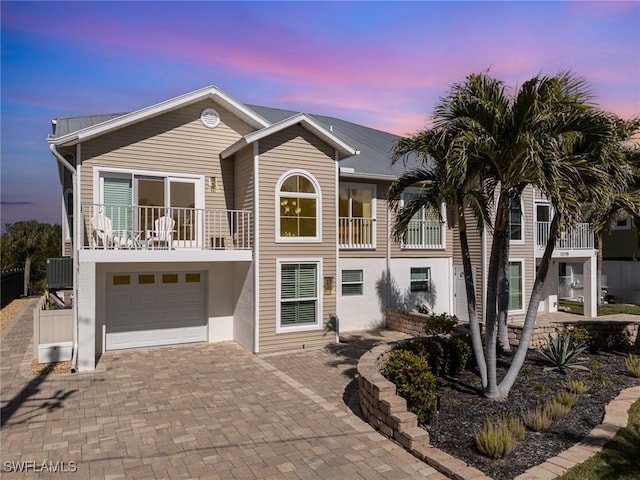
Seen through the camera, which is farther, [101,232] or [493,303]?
[101,232]

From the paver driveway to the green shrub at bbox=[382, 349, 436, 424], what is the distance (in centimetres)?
74

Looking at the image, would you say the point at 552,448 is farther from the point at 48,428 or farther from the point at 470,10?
the point at 470,10

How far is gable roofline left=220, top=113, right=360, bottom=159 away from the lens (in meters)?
11.9

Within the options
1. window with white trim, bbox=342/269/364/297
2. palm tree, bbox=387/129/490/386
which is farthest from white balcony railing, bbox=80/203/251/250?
palm tree, bbox=387/129/490/386

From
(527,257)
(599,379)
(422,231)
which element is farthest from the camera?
(527,257)

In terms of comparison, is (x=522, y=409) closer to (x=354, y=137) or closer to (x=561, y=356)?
(x=561, y=356)

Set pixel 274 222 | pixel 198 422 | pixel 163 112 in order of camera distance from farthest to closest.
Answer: pixel 274 222
pixel 163 112
pixel 198 422

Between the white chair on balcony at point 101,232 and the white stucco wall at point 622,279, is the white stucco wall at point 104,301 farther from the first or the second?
the white stucco wall at point 622,279

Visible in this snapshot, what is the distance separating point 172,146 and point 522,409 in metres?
10.8

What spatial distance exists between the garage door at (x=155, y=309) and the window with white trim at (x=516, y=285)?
12.5 metres

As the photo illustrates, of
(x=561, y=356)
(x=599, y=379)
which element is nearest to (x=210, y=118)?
(x=561, y=356)

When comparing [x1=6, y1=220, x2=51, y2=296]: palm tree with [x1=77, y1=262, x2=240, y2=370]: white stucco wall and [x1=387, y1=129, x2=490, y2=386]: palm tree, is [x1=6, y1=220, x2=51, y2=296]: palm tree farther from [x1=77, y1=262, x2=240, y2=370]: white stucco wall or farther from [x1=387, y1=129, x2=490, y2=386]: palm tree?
[x1=387, y1=129, x2=490, y2=386]: palm tree

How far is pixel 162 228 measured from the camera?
1186 centimetres

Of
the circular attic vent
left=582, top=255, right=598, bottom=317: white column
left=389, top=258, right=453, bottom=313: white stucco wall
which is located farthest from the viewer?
left=582, top=255, right=598, bottom=317: white column
